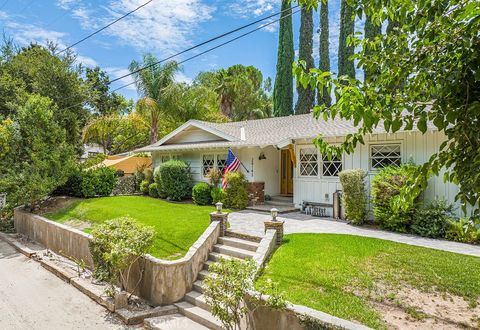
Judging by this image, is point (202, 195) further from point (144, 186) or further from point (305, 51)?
point (305, 51)

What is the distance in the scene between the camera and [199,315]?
682 centimetres

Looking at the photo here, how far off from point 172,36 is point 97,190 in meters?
10.0

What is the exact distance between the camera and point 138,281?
8.13m

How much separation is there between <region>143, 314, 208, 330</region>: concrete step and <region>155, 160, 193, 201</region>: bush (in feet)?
36.7

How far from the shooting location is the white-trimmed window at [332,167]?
13148mm

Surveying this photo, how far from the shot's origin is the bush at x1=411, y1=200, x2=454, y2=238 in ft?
31.2

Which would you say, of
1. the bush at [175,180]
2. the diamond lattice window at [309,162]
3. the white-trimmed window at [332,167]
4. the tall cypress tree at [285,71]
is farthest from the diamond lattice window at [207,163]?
the tall cypress tree at [285,71]

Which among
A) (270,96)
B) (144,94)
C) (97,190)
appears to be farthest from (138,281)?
(270,96)

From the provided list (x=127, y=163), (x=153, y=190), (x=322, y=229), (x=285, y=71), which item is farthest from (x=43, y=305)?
Result: (x=285, y=71)

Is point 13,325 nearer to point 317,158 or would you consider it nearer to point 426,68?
point 426,68

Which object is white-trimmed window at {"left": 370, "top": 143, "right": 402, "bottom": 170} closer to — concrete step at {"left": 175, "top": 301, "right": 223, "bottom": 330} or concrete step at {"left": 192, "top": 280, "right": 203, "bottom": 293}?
concrete step at {"left": 192, "top": 280, "right": 203, "bottom": 293}

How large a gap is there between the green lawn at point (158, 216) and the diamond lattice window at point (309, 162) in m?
A: 4.40

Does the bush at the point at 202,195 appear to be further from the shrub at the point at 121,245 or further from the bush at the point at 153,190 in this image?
the shrub at the point at 121,245

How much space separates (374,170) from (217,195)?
7174mm
